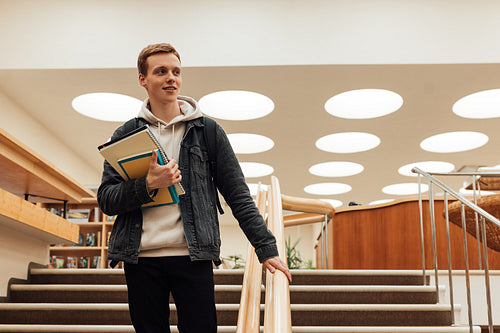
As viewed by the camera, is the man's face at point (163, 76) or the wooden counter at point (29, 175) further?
the wooden counter at point (29, 175)

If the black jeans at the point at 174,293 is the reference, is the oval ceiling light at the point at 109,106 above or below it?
above

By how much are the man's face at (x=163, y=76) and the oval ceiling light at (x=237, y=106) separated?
6.38 meters

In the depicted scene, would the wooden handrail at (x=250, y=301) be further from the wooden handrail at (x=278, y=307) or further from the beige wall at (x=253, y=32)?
the beige wall at (x=253, y=32)

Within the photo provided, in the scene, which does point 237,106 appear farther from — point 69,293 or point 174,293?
point 174,293

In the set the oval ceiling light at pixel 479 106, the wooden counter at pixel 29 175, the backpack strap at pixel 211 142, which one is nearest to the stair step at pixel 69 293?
the wooden counter at pixel 29 175

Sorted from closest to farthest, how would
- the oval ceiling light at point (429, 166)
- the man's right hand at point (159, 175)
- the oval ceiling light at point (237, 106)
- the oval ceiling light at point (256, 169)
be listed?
the man's right hand at point (159, 175) → the oval ceiling light at point (237, 106) → the oval ceiling light at point (429, 166) → the oval ceiling light at point (256, 169)

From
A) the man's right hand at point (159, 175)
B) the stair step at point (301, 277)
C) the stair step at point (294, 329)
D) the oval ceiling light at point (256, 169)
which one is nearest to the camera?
the man's right hand at point (159, 175)

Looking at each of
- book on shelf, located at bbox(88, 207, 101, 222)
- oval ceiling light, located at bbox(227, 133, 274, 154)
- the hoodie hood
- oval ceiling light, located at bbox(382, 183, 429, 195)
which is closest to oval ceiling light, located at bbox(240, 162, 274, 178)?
oval ceiling light, located at bbox(227, 133, 274, 154)

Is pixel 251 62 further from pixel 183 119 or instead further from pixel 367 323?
pixel 183 119

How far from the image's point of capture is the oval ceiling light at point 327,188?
13.0m

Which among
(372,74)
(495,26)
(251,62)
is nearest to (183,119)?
(251,62)

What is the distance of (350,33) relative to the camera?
6133mm

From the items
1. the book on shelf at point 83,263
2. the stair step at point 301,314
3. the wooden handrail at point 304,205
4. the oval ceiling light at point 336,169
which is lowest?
the stair step at point 301,314

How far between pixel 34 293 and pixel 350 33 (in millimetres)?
4465
